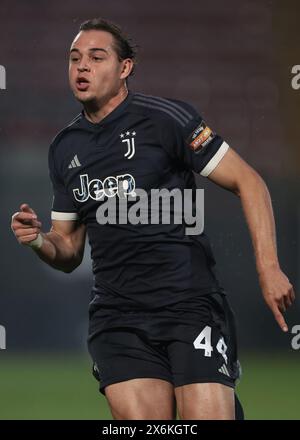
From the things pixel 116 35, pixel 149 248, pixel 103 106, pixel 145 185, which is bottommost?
pixel 149 248

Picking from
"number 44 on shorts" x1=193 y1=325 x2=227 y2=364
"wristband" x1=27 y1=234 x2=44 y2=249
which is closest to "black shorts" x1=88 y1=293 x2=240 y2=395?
"number 44 on shorts" x1=193 y1=325 x2=227 y2=364

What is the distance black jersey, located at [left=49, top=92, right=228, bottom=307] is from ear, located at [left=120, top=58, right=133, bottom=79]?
0.45 feet

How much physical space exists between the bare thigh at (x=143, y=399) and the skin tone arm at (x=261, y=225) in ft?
1.81

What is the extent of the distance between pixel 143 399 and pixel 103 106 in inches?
50.6

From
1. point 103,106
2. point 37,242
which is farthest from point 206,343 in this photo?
point 103,106

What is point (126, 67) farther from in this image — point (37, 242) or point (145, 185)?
point (37, 242)

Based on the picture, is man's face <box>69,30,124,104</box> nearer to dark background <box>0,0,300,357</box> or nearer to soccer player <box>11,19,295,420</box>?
soccer player <box>11,19,295,420</box>

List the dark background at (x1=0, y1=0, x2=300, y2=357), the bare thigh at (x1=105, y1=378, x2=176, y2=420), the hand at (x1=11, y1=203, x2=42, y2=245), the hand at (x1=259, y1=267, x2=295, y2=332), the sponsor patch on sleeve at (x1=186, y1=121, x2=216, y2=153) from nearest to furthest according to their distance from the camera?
the hand at (x1=259, y1=267, x2=295, y2=332) < the bare thigh at (x1=105, y1=378, x2=176, y2=420) < the hand at (x1=11, y1=203, x2=42, y2=245) < the sponsor patch on sleeve at (x1=186, y1=121, x2=216, y2=153) < the dark background at (x1=0, y1=0, x2=300, y2=357)

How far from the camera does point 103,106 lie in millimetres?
4461

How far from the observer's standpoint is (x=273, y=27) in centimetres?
880

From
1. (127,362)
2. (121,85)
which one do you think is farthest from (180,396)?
(121,85)

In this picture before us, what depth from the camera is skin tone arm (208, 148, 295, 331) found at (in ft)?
13.0

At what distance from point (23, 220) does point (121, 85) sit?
0.80 m

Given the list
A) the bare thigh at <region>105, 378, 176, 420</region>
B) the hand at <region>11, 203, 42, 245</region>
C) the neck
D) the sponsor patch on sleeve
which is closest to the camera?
the bare thigh at <region>105, 378, 176, 420</region>
